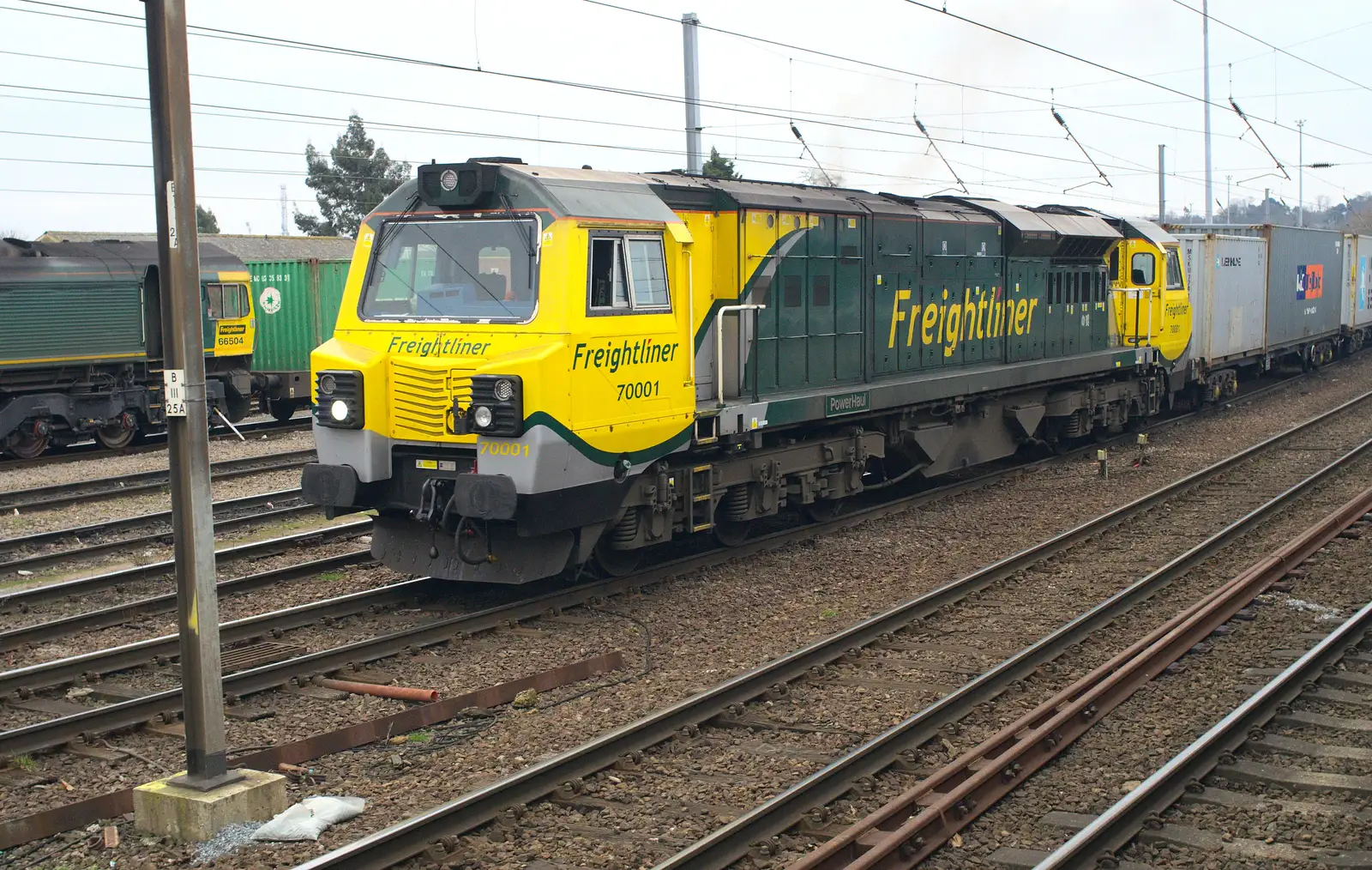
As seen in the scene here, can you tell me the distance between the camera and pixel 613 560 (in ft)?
36.8

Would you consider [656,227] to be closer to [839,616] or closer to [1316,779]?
[839,616]

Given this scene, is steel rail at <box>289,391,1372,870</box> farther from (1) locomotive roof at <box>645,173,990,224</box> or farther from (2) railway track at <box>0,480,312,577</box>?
(2) railway track at <box>0,480,312,577</box>

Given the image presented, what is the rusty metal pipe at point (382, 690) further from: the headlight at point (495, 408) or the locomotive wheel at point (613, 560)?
the locomotive wheel at point (613, 560)

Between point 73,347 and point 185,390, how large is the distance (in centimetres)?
1619

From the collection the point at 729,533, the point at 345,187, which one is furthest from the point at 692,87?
the point at 345,187

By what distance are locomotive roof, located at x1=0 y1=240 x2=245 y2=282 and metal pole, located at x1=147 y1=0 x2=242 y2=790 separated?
14.2 m

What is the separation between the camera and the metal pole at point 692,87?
20156 mm

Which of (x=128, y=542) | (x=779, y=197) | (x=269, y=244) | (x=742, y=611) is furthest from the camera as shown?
(x=269, y=244)

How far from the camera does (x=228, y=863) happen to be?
18.8 ft

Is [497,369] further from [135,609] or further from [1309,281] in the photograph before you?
[1309,281]

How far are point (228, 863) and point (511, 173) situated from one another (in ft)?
18.6

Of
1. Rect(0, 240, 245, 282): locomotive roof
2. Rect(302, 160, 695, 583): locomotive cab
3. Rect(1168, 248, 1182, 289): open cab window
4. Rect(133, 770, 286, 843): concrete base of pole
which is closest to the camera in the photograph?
Rect(133, 770, 286, 843): concrete base of pole

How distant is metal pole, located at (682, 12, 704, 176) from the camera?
794 inches

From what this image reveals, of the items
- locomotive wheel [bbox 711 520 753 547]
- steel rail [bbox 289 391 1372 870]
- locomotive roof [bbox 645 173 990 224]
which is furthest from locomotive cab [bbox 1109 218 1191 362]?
locomotive wheel [bbox 711 520 753 547]
